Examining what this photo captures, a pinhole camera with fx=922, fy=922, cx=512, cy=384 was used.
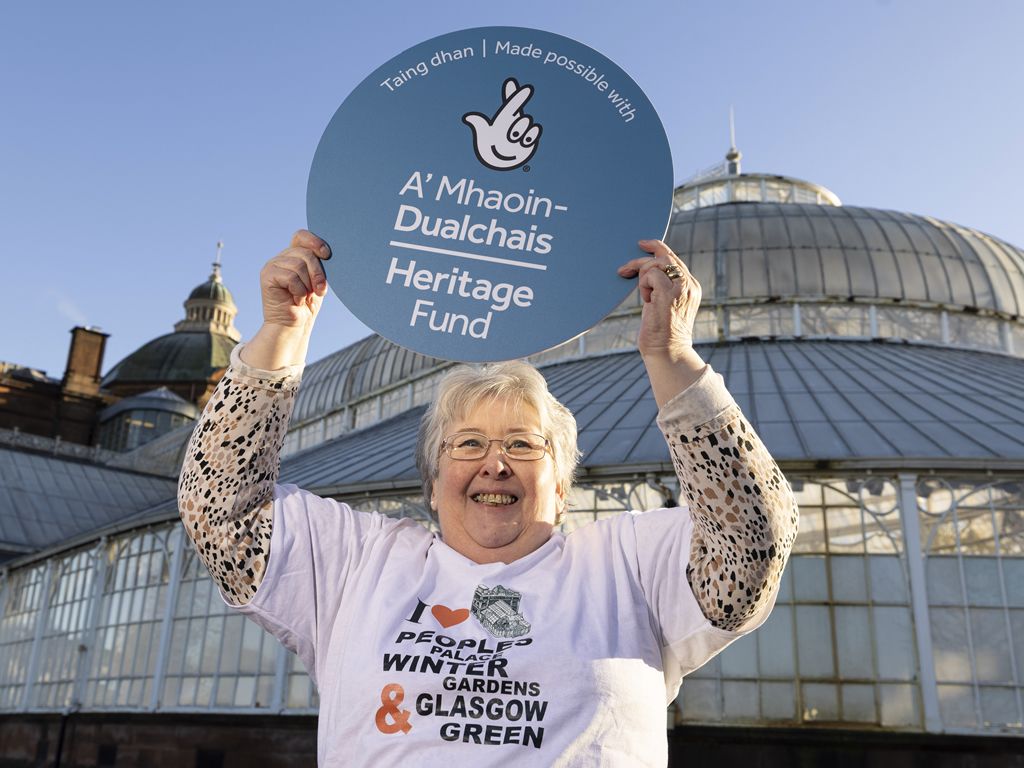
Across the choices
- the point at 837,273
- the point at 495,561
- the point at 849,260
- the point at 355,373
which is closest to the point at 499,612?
the point at 495,561

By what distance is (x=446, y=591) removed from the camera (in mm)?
2717

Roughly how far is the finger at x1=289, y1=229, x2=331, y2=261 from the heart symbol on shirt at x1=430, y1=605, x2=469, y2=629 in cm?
117

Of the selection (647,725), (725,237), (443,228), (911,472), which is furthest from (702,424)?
(725,237)

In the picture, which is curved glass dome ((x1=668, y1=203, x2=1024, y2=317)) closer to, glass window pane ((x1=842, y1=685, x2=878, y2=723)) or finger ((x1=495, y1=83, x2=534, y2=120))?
glass window pane ((x1=842, y1=685, x2=878, y2=723))

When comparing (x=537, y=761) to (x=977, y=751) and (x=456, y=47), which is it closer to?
(x=456, y=47)

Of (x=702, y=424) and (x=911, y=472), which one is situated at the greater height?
(x=911, y=472)

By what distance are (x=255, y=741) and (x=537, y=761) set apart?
1524 cm

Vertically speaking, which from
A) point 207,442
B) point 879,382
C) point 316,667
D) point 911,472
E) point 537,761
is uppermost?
point 879,382

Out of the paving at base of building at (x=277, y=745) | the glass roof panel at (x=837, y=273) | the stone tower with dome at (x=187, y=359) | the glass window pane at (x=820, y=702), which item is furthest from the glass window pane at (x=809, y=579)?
the stone tower with dome at (x=187, y=359)

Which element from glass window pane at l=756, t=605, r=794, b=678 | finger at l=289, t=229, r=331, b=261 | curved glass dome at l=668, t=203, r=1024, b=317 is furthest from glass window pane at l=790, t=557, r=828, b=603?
finger at l=289, t=229, r=331, b=261

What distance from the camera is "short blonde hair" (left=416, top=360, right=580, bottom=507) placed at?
2924mm

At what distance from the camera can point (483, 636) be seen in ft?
8.41

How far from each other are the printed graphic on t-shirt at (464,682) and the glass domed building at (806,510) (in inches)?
440

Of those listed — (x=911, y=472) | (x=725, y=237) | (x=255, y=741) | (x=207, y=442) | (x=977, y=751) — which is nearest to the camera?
(x=207, y=442)
